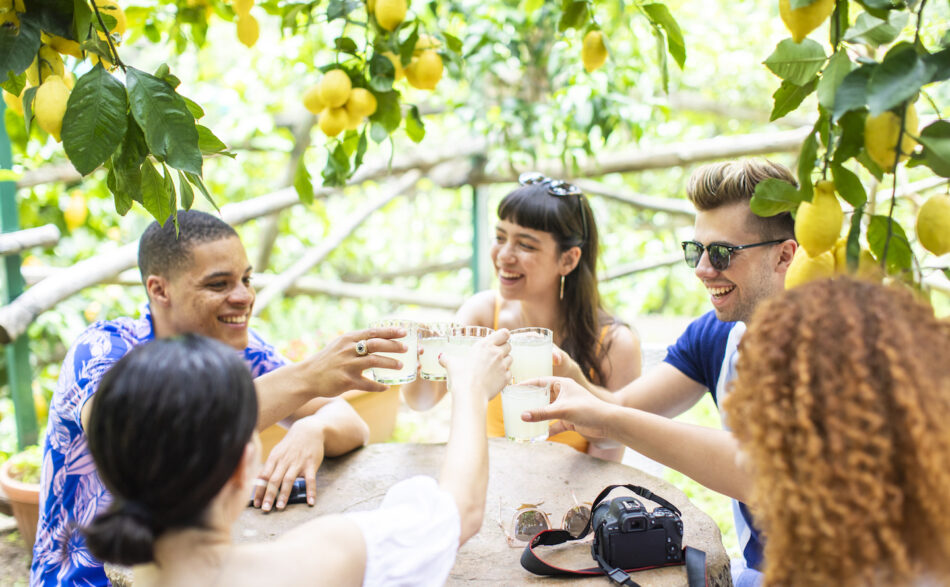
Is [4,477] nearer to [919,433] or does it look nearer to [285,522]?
[285,522]

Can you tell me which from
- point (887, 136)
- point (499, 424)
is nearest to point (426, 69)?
point (887, 136)

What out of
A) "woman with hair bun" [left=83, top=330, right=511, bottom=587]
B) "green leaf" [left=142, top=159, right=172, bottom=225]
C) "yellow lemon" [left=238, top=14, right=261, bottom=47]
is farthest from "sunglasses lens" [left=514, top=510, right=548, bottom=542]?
"yellow lemon" [left=238, top=14, right=261, bottom=47]

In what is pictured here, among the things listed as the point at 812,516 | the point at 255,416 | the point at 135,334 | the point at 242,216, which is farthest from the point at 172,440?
the point at 242,216

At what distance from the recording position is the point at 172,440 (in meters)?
1.02

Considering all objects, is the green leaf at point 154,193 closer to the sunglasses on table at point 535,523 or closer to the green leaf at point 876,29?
the sunglasses on table at point 535,523

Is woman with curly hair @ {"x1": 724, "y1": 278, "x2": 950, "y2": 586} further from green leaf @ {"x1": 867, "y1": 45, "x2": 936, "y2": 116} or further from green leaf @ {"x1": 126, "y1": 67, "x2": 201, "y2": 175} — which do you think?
green leaf @ {"x1": 126, "y1": 67, "x2": 201, "y2": 175}

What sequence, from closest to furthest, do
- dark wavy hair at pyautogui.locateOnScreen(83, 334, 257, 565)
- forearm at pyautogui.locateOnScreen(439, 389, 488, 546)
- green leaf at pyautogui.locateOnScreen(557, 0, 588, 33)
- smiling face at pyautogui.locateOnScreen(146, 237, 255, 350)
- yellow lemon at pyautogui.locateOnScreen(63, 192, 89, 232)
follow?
dark wavy hair at pyautogui.locateOnScreen(83, 334, 257, 565) < forearm at pyautogui.locateOnScreen(439, 389, 488, 546) < green leaf at pyautogui.locateOnScreen(557, 0, 588, 33) < smiling face at pyautogui.locateOnScreen(146, 237, 255, 350) < yellow lemon at pyautogui.locateOnScreen(63, 192, 89, 232)

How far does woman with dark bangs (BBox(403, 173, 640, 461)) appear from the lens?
109 inches

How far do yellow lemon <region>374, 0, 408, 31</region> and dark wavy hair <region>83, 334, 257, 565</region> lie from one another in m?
1.05

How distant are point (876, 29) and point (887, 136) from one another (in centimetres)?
20

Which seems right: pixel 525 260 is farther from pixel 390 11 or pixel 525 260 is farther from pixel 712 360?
pixel 390 11

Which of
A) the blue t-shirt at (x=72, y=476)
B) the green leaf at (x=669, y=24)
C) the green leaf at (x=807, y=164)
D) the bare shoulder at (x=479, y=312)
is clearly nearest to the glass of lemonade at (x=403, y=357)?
the blue t-shirt at (x=72, y=476)

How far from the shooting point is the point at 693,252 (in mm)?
2143

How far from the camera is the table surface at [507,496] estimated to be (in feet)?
4.95
